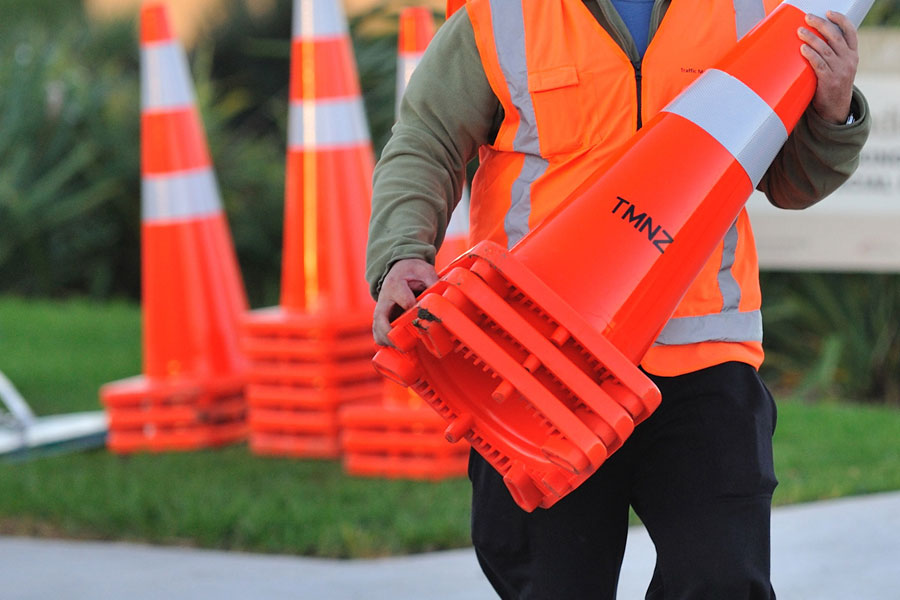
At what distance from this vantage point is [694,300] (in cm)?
256

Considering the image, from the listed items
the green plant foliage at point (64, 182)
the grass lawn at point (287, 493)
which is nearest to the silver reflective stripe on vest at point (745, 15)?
the grass lawn at point (287, 493)

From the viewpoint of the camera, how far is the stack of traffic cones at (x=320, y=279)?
20.4 ft

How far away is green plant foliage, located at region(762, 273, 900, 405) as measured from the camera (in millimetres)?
7590

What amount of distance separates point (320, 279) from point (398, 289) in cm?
391

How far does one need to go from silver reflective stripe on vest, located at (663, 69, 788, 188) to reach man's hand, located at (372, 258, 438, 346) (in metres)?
0.50

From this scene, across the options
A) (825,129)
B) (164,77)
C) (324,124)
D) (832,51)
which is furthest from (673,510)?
(164,77)

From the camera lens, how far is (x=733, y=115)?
97.5 inches

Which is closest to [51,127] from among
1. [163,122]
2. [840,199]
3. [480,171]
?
[163,122]

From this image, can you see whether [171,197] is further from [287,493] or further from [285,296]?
[287,493]

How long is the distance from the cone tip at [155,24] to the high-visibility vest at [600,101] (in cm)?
422

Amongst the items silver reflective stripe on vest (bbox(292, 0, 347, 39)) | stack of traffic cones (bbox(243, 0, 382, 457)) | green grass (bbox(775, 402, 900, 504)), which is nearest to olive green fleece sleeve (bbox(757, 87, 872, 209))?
green grass (bbox(775, 402, 900, 504))

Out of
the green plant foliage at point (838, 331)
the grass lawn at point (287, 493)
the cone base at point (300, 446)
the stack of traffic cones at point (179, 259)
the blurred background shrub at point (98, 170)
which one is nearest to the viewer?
the grass lawn at point (287, 493)

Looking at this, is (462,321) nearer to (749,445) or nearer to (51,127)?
(749,445)

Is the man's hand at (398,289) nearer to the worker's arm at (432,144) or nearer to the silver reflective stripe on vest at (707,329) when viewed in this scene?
the worker's arm at (432,144)
